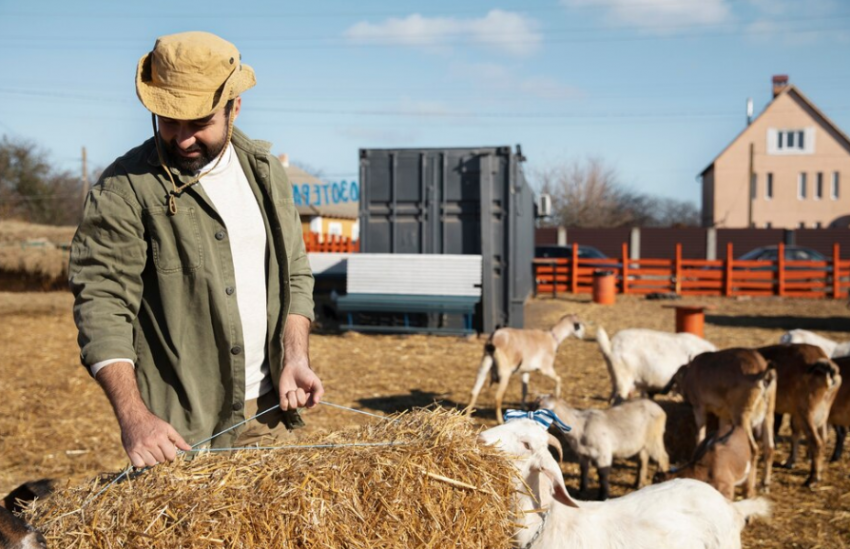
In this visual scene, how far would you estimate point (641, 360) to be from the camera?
27.9 ft

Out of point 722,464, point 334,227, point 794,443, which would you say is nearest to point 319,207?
point 334,227

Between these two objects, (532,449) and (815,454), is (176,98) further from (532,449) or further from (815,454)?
(815,454)

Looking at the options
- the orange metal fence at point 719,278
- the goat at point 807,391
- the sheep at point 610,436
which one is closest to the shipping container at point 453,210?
the goat at point 807,391

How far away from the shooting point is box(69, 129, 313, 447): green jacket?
94.8 inches

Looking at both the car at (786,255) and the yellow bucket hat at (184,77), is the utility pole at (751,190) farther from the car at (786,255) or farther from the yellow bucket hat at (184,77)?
the yellow bucket hat at (184,77)

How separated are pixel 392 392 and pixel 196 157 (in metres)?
7.37

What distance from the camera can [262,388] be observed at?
2.90 meters

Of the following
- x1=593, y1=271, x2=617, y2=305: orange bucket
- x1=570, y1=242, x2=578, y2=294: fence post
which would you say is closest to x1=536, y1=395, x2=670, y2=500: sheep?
x1=593, y1=271, x2=617, y2=305: orange bucket

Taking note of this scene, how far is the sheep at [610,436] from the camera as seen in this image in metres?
6.14

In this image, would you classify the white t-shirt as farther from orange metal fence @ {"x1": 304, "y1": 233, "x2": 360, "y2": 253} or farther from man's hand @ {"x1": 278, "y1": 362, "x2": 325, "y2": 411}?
orange metal fence @ {"x1": 304, "y1": 233, "x2": 360, "y2": 253}

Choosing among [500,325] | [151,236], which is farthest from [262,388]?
[500,325]

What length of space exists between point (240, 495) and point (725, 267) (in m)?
24.1

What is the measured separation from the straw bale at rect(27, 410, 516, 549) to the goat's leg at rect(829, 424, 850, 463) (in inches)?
244

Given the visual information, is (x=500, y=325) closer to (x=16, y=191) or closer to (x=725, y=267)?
A: (x=725, y=267)
